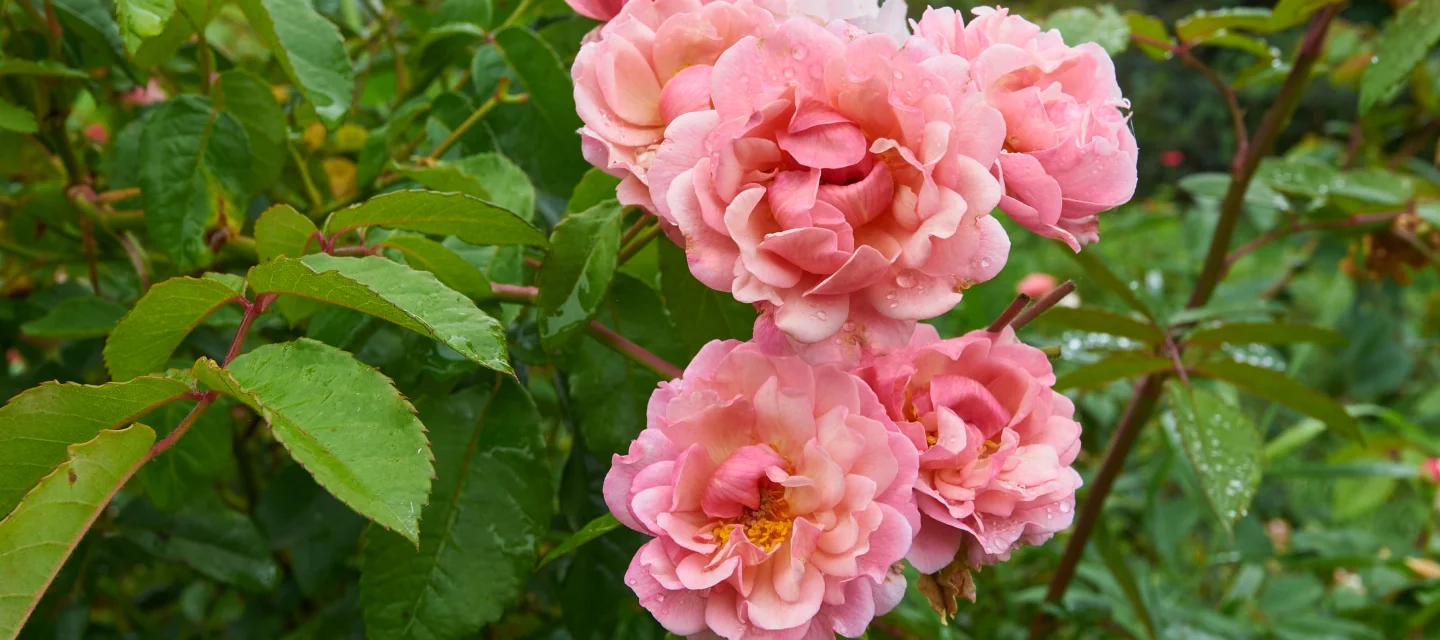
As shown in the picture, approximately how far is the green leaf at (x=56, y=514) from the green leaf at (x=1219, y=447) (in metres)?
0.67

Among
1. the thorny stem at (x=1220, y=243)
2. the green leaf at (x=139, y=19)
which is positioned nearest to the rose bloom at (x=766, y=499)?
the green leaf at (x=139, y=19)

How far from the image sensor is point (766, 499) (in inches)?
17.2

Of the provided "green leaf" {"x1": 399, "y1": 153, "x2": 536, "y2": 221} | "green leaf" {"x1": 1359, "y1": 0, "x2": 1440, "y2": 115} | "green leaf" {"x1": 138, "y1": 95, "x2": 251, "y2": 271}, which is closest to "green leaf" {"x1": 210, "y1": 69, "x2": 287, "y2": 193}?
"green leaf" {"x1": 138, "y1": 95, "x2": 251, "y2": 271}

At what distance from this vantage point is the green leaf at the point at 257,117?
67 centimetres

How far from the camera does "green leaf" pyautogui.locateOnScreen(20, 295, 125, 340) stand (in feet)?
2.19

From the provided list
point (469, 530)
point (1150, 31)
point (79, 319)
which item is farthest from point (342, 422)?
point (1150, 31)

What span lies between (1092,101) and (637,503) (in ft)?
0.96

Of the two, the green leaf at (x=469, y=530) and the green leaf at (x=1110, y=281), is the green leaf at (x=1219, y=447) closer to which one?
the green leaf at (x=1110, y=281)

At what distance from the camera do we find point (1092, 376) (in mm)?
729

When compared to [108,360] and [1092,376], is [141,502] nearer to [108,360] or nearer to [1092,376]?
[108,360]

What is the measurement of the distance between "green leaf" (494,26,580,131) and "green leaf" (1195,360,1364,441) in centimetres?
53

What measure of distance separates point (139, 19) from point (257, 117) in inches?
7.1

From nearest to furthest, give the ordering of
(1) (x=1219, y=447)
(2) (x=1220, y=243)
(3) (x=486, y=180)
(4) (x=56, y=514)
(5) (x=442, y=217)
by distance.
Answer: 1. (4) (x=56, y=514)
2. (5) (x=442, y=217)
3. (3) (x=486, y=180)
4. (1) (x=1219, y=447)
5. (2) (x=1220, y=243)

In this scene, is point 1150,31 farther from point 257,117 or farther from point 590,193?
point 257,117
